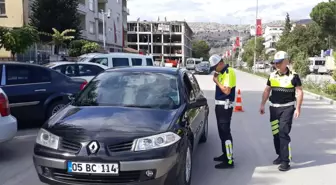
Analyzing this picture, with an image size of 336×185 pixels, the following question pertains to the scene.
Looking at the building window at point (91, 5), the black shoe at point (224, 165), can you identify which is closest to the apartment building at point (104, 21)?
the building window at point (91, 5)

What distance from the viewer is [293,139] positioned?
7.71 m

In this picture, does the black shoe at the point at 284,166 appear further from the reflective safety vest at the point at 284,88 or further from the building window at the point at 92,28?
the building window at the point at 92,28

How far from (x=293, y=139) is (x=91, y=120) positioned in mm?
4969

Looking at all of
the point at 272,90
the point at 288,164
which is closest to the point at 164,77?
the point at 272,90

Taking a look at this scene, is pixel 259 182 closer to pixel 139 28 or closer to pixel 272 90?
pixel 272 90

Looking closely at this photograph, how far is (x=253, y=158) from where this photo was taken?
6.20 m

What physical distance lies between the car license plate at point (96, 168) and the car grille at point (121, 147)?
0.16 meters

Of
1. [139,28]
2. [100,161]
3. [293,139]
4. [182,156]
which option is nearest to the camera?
[100,161]

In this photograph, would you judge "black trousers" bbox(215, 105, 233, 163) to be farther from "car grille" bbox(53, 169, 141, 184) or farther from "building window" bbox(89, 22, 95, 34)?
"building window" bbox(89, 22, 95, 34)

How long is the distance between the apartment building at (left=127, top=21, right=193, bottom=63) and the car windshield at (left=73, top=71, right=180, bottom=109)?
98369mm

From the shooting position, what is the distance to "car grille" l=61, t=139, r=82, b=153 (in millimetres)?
3854

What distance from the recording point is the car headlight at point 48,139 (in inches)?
158

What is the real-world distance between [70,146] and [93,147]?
0.93ft

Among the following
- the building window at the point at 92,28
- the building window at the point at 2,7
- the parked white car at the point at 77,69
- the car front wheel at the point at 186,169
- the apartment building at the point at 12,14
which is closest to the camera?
the car front wheel at the point at 186,169
